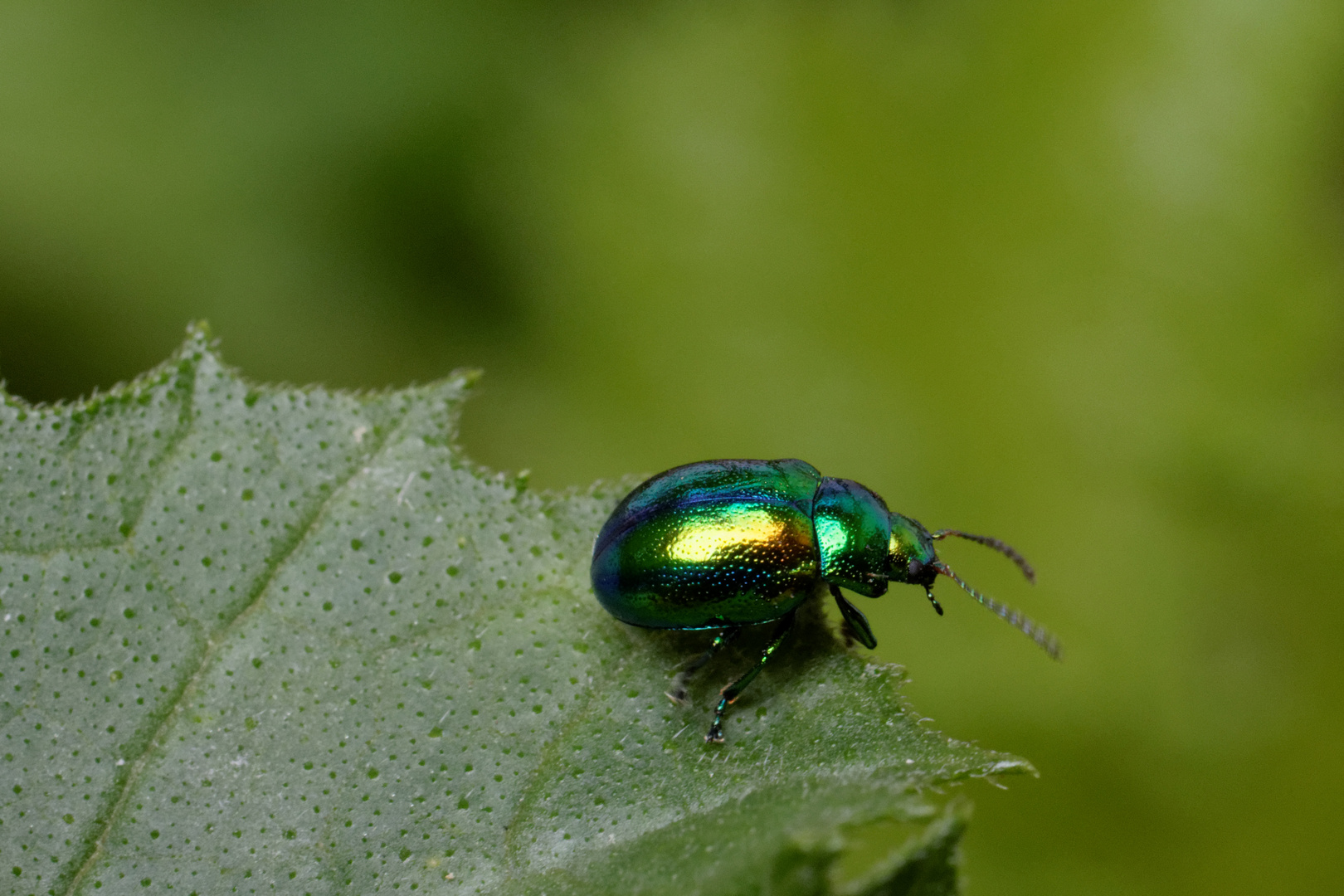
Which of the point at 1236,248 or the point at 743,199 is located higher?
the point at 743,199

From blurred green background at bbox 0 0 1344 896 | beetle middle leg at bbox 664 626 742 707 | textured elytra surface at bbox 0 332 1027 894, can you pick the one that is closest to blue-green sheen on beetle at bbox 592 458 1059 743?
beetle middle leg at bbox 664 626 742 707

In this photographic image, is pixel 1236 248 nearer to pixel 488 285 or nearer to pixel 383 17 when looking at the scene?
pixel 488 285

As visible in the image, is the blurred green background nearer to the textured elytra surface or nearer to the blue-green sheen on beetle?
the blue-green sheen on beetle

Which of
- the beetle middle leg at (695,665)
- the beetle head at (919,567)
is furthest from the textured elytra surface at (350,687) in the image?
the beetle head at (919,567)

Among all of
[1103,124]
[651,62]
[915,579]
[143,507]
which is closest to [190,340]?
[143,507]

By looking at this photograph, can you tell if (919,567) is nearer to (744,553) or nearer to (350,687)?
(744,553)

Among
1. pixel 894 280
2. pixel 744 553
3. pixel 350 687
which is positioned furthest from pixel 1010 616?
pixel 894 280

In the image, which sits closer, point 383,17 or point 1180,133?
point 1180,133
